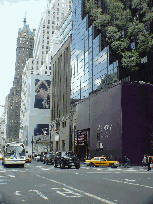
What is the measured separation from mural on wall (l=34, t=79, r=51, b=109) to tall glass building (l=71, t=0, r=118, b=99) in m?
56.4

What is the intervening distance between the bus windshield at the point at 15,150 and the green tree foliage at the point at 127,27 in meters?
25.0

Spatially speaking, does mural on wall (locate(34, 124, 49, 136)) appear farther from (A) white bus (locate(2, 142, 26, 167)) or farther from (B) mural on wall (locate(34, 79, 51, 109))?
(A) white bus (locate(2, 142, 26, 167))

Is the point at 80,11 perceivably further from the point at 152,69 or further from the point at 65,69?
the point at 152,69

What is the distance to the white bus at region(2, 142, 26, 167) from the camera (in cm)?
3431

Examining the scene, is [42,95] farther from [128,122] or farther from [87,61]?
[128,122]

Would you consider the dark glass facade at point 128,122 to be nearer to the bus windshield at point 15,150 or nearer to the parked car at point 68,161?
the parked car at point 68,161

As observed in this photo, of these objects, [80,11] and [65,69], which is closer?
[80,11]

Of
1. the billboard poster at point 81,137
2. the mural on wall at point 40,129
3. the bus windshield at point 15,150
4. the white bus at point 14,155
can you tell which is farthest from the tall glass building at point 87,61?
the mural on wall at point 40,129

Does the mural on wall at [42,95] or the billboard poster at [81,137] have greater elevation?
the mural on wall at [42,95]

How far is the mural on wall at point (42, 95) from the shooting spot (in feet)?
431

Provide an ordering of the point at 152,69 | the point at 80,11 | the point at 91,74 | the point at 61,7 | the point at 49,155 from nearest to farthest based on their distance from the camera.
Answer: the point at 49,155
the point at 152,69
the point at 91,74
the point at 80,11
the point at 61,7

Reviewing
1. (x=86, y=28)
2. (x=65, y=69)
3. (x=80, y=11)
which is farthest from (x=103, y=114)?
(x=65, y=69)

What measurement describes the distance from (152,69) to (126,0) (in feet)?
60.4

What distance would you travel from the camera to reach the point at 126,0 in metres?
62.7
